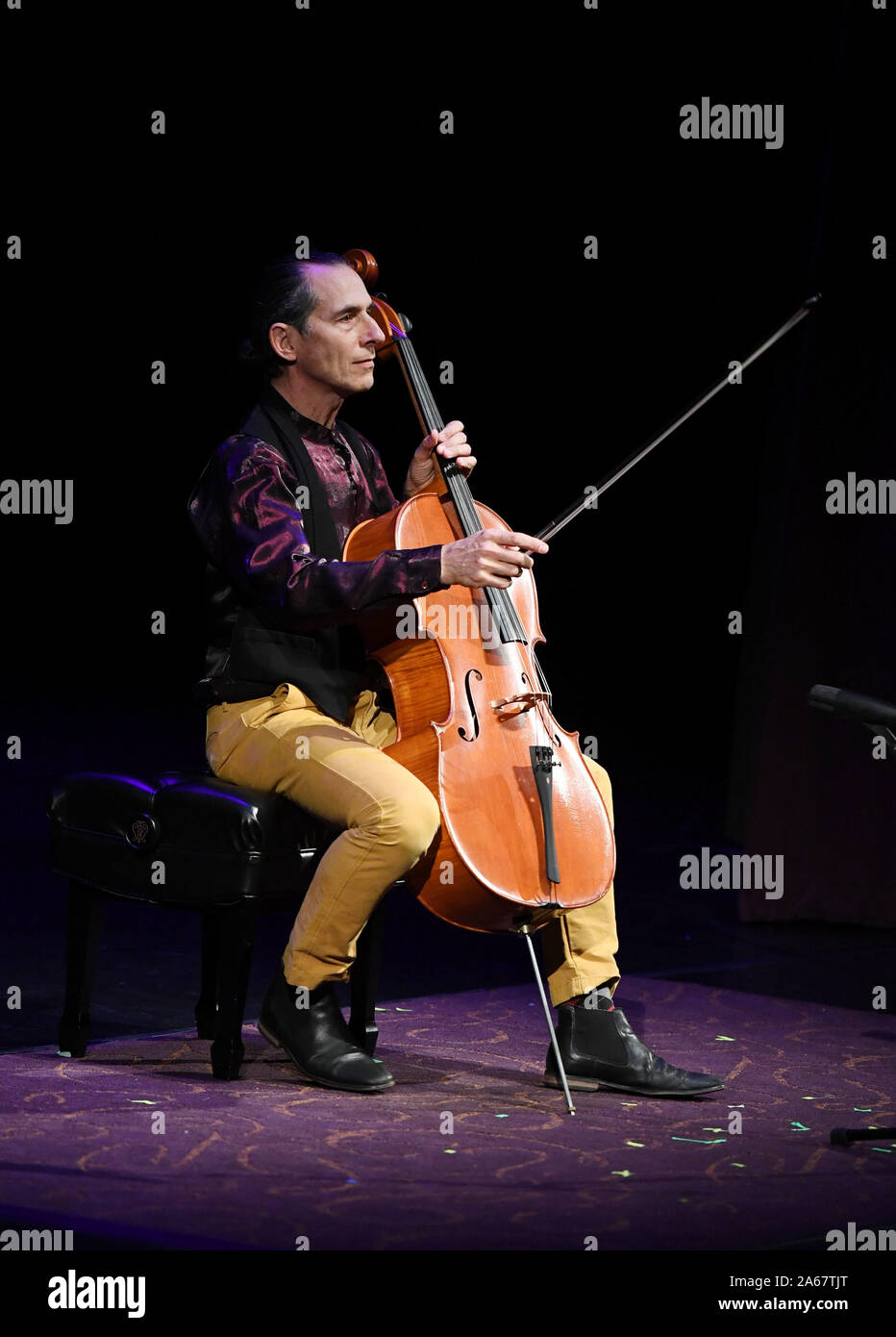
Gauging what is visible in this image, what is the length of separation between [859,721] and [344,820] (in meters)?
0.84

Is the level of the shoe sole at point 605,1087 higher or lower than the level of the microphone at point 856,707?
lower

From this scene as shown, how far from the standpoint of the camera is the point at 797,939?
4.40 metres

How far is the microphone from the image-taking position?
231 centimetres

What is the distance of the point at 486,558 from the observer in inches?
108

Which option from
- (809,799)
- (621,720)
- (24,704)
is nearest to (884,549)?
(809,799)

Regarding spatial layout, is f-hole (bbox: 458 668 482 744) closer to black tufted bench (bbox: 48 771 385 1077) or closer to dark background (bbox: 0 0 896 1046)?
black tufted bench (bbox: 48 771 385 1077)

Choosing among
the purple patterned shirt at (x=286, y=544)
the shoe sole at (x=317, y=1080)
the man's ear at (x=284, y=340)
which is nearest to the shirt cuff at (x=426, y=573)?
the purple patterned shirt at (x=286, y=544)

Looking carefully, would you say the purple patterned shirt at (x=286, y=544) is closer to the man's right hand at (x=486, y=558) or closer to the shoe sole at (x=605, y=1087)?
the man's right hand at (x=486, y=558)

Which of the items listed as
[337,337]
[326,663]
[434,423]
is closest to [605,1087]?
[326,663]

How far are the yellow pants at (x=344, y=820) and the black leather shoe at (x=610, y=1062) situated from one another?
0.05m

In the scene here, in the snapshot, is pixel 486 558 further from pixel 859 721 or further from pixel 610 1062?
pixel 610 1062

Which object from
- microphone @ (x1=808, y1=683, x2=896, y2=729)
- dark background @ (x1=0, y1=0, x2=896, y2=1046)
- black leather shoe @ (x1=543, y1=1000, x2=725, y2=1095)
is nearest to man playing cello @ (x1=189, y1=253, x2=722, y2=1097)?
black leather shoe @ (x1=543, y1=1000, x2=725, y2=1095)

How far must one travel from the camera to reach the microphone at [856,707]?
7.59 feet

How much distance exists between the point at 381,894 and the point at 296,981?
0.66ft
